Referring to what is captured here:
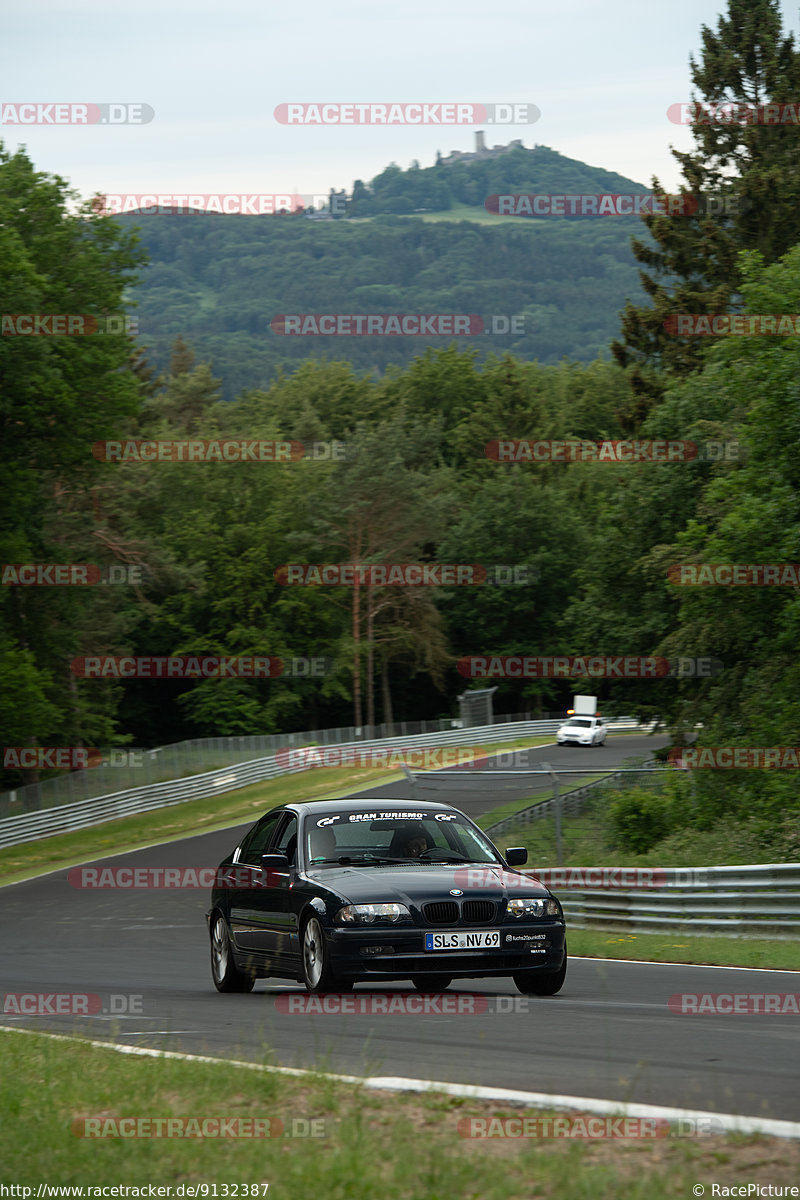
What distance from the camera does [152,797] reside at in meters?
50.2

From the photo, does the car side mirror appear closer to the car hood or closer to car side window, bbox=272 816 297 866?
car side window, bbox=272 816 297 866

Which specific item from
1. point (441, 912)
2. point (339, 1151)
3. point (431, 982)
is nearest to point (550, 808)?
point (431, 982)

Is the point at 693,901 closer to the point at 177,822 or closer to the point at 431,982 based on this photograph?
the point at 431,982

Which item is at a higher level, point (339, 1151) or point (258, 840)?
point (339, 1151)

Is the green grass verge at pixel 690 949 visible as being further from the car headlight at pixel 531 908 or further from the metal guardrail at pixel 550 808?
the metal guardrail at pixel 550 808

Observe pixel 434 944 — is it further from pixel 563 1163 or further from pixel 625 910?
Result: pixel 625 910

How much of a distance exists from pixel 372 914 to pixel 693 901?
8845 mm

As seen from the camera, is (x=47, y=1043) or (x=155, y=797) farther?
(x=155, y=797)

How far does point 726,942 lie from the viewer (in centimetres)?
1662

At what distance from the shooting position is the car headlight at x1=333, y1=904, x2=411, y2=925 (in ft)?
34.2

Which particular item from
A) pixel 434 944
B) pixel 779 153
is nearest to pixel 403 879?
pixel 434 944

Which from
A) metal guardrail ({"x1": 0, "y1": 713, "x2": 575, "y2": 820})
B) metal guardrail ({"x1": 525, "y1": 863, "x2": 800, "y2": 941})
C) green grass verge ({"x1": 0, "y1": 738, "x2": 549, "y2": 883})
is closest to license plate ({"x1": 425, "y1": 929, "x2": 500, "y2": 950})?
metal guardrail ({"x1": 525, "y1": 863, "x2": 800, "y2": 941})

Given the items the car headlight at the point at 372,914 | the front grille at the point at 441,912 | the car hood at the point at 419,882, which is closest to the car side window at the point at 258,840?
the car hood at the point at 419,882

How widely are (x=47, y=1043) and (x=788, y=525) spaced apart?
2126 cm
